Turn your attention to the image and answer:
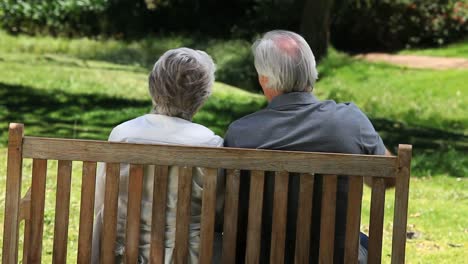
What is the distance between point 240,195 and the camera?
363 cm

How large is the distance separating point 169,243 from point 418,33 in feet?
62.4

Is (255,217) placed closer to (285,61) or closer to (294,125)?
(294,125)

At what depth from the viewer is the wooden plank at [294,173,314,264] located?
3.43 m

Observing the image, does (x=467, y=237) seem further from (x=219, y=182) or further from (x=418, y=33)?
(x=418, y=33)

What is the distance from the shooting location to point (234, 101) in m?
13.5

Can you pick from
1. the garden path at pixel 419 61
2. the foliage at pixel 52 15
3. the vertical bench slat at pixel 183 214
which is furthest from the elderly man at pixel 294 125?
the foliage at pixel 52 15

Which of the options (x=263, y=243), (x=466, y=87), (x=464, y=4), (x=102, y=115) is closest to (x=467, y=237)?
(x=263, y=243)

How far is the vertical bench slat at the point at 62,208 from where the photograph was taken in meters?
3.53

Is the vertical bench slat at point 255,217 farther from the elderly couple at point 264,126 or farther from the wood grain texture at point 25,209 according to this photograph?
the wood grain texture at point 25,209

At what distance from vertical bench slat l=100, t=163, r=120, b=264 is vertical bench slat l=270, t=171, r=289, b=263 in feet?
1.82

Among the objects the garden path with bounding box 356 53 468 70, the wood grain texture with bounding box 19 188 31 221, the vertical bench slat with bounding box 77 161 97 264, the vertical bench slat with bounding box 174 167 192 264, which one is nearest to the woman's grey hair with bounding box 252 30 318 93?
the vertical bench slat with bounding box 174 167 192 264

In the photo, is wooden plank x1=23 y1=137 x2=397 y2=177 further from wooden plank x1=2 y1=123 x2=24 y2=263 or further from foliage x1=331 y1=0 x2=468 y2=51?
foliage x1=331 y1=0 x2=468 y2=51

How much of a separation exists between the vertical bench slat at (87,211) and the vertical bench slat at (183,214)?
30 centimetres

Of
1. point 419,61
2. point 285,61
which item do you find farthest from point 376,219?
point 419,61
